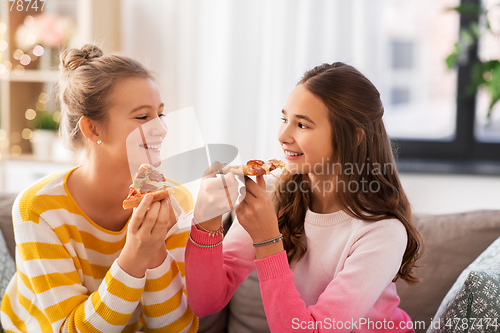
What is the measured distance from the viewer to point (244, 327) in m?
1.58

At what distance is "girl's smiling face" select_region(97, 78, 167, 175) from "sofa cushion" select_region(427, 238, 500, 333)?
2.80ft

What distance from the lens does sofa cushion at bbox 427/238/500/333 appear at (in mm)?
1075

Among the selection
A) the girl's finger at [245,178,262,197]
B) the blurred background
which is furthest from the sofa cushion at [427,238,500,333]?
the blurred background

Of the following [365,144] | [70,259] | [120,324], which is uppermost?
[365,144]

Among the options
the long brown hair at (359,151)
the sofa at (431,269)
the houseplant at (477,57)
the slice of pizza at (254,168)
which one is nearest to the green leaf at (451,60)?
the houseplant at (477,57)

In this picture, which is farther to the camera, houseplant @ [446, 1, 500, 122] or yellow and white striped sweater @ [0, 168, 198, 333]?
houseplant @ [446, 1, 500, 122]

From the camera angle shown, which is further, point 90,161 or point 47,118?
point 47,118

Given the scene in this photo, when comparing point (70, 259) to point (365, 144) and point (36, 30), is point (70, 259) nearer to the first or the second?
point (365, 144)

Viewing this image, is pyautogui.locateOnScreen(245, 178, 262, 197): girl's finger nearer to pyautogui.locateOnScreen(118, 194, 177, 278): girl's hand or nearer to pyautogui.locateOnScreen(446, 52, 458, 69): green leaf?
pyautogui.locateOnScreen(118, 194, 177, 278): girl's hand

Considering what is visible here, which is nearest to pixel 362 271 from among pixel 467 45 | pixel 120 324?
pixel 120 324

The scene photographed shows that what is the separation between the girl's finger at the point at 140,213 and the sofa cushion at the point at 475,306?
2.66 ft

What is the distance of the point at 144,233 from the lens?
3.44ft

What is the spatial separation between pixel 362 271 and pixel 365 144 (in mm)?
354

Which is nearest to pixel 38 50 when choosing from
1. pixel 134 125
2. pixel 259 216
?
pixel 134 125
